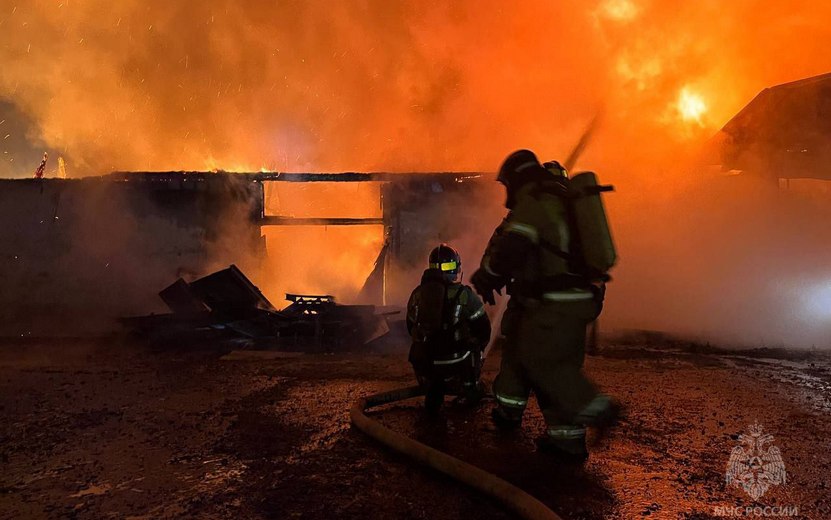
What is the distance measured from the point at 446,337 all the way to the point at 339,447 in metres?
1.26

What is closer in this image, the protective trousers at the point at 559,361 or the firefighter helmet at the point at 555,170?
the protective trousers at the point at 559,361

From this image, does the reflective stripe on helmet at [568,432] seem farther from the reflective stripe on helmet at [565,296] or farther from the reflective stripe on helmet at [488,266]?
the reflective stripe on helmet at [488,266]

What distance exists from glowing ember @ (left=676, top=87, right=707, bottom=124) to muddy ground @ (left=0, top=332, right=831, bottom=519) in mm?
7038

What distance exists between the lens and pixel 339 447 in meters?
3.54

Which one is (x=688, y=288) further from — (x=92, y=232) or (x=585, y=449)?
(x=92, y=232)

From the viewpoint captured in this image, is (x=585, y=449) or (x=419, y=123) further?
(x=419, y=123)

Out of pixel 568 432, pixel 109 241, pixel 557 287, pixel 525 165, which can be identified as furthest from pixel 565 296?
pixel 109 241

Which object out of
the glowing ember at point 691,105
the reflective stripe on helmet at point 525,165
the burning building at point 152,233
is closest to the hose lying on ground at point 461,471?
the reflective stripe on helmet at point 525,165

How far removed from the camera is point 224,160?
82.5ft

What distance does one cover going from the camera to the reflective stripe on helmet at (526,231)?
337 centimetres

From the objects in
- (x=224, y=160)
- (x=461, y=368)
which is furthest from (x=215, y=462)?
(x=224, y=160)

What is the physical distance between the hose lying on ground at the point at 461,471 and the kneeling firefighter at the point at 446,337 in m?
0.66

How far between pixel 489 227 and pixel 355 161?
1231 cm

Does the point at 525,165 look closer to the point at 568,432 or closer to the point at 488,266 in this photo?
the point at 488,266
